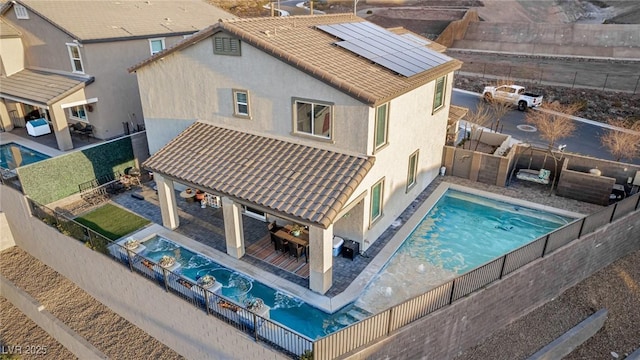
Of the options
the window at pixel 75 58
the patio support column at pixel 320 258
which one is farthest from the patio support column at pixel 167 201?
the window at pixel 75 58

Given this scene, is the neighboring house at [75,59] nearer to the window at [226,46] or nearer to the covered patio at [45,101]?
the covered patio at [45,101]

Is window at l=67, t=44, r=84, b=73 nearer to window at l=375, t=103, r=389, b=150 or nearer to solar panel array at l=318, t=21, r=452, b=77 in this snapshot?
solar panel array at l=318, t=21, r=452, b=77

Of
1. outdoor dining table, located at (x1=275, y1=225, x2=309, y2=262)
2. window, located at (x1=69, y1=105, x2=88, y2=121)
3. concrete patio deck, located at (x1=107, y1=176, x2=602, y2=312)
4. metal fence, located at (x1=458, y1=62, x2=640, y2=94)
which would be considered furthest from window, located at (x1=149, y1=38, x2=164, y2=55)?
metal fence, located at (x1=458, y1=62, x2=640, y2=94)

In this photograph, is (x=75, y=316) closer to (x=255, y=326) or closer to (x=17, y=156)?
(x=255, y=326)

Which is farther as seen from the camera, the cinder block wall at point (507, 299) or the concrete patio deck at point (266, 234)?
the concrete patio deck at point (266, 234)

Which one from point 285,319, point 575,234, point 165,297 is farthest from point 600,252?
point 165,297

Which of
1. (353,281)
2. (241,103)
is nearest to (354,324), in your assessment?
(353,281)
